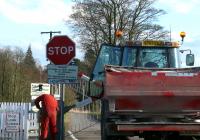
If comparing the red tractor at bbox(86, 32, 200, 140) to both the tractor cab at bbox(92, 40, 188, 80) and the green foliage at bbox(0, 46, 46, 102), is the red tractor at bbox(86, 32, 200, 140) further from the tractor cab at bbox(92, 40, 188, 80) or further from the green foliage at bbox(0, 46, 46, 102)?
the green foliage at bbox(0, 46, 46, 102)

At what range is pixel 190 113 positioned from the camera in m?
14.0

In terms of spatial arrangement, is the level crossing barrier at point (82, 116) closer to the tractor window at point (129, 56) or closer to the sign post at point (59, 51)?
the tractor window at point (129, 56)

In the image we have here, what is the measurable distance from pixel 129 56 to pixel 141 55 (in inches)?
13.5

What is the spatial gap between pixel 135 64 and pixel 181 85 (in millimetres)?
3329

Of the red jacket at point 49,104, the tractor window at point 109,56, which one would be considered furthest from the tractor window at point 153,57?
the red jacket at point 49,104

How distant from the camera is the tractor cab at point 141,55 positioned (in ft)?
55.5

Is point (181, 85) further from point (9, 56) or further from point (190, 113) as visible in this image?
point (9, 56)

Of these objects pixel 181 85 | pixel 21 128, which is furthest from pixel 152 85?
pixel 21 128

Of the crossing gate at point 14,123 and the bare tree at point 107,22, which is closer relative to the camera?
the crossing gate at point 14,123

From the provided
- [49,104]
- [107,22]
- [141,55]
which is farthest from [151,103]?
[107,22]

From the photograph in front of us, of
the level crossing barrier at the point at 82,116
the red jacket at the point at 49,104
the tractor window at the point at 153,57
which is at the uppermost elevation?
the tractor window at the point at 153,57

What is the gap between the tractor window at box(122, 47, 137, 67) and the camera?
55.8ft

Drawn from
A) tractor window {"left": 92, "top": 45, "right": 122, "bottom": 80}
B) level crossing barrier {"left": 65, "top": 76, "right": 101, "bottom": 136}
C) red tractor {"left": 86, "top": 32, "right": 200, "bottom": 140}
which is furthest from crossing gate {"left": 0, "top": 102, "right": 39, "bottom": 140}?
red tractor {"left": 86, "top": 32, "right": 200, "bottom": 140}

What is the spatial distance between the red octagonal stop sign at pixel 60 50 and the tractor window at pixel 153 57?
2587mm
